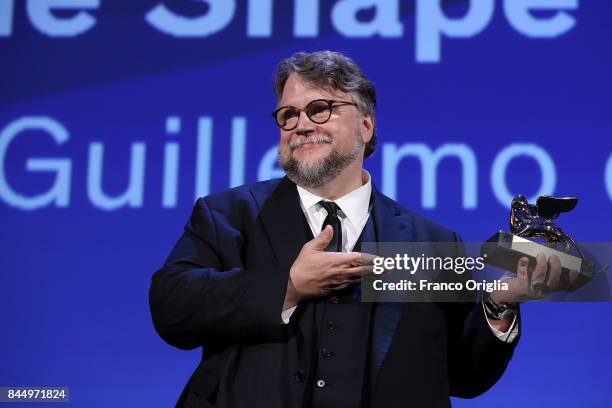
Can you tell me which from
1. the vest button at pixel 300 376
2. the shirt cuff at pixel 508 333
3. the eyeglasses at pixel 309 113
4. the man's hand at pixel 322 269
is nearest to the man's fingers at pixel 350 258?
the man's hand at pixel 322 269

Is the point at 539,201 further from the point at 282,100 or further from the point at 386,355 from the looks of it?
the point at 282,100

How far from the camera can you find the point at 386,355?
1.64m

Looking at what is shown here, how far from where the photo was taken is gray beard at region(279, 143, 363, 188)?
1849 mm

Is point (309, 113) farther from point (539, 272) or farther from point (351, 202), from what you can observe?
point (539, 272)

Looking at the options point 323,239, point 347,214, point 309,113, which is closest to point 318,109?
point 309,113

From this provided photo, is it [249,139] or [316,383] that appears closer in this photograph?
[316,383]

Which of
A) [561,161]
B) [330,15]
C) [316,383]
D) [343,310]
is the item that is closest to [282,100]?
[343,310]

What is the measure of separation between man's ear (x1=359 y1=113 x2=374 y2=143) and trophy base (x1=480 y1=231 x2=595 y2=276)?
516 mm

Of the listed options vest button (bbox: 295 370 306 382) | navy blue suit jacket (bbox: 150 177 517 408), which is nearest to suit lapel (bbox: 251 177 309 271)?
navy blue suit jacket (bbox: 150 177 517 408)

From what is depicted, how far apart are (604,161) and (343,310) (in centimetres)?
139

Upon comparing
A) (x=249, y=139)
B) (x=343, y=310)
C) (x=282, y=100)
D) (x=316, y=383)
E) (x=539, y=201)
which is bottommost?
(x=316, y=383)

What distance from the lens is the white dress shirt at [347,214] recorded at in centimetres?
177

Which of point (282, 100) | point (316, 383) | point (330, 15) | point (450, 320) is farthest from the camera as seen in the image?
point (330, 15)

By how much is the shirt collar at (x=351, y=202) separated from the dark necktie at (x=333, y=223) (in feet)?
0.07
